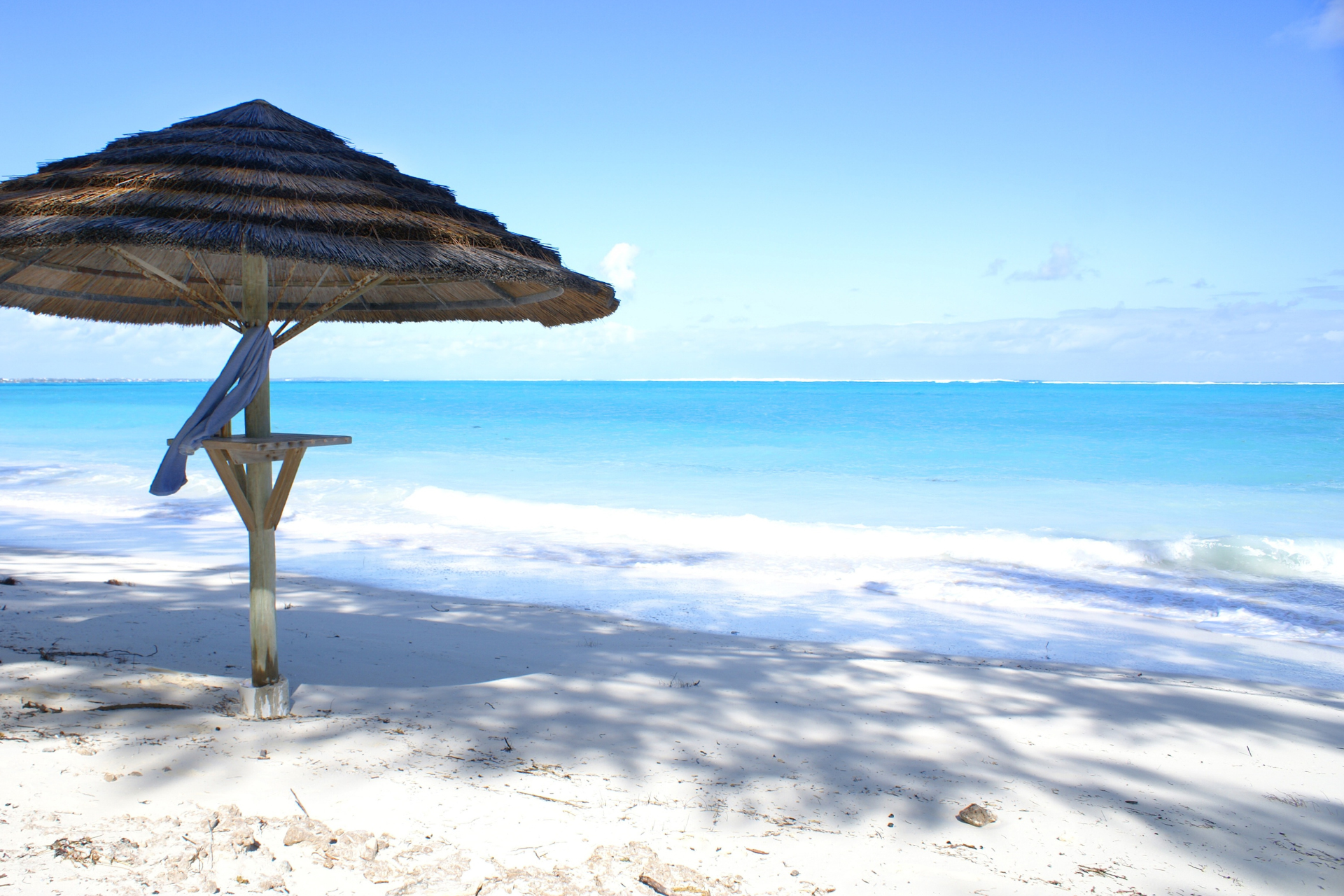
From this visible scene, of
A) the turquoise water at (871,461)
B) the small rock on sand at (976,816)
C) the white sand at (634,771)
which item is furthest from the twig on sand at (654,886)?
the turquoise water at (871,461)

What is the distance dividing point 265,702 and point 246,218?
1.85 m

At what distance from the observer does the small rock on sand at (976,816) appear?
2.58 metres

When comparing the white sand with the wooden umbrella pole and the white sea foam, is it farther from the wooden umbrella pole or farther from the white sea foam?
the white sea foam

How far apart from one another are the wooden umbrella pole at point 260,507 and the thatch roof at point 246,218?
13 centimetres

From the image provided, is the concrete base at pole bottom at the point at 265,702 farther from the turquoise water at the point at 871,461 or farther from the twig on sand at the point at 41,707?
the turquoise water at the point at 871,461

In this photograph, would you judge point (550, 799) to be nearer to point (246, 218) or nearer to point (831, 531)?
point (246, 218)

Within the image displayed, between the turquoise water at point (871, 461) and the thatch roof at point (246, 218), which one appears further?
the turquoise water at point (871, 461)

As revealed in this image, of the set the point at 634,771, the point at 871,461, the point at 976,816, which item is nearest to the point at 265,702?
the point at 634,771

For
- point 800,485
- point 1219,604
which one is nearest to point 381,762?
point 1219,604

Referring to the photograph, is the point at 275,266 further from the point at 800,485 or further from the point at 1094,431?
the point at 1094,431

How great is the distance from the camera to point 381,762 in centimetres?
275

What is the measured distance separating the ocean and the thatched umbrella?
10.2ft

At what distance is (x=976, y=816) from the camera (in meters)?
2.60

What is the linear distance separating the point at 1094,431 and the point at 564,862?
31803mm
